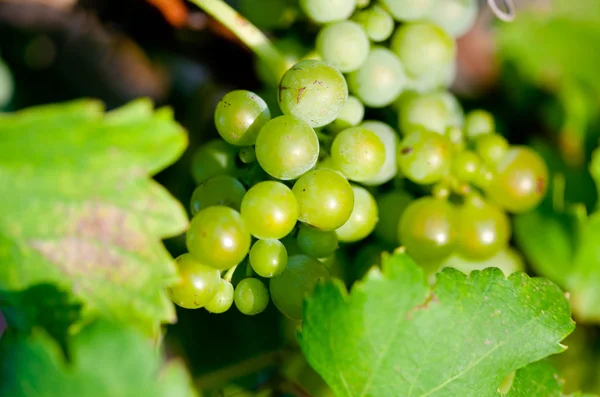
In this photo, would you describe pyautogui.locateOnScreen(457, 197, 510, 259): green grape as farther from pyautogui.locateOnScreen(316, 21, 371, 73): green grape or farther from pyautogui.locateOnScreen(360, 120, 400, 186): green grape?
pyautogui.locateOnScreen(316, 21, 371, 73): green grape

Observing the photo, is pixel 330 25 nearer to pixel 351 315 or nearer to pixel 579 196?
pixel 351 315

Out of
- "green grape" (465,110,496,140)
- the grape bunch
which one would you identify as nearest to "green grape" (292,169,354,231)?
the grape bunch

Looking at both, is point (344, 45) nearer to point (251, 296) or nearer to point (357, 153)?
point (357, 153)

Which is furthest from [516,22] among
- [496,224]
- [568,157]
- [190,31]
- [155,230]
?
[155,230]

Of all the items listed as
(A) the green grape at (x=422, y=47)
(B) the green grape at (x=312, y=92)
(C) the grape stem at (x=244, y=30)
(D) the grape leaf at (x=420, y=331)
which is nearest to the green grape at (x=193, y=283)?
(D) the grape leaf at (x=420, y=331)

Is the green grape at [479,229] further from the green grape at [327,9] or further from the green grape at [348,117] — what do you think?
the green grape at [327,9]

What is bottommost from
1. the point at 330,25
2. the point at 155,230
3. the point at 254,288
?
the point at 254,288

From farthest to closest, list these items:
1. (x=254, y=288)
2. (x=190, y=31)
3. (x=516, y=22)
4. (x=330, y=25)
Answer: (x=516, y=22)
(x=190, y=31)
(x=330, y=25)
(x=254, y=288)

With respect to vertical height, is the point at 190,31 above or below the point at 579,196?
above

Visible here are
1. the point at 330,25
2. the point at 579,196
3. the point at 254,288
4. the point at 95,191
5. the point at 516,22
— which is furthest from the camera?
the point at 516,22
